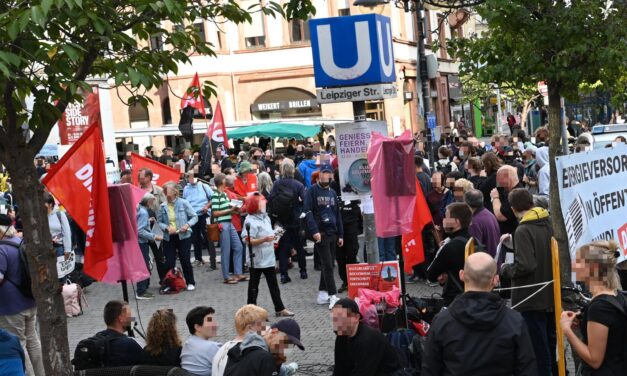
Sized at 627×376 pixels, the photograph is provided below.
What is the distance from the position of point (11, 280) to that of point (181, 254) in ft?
20.1

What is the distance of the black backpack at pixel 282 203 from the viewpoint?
→ 15.2m

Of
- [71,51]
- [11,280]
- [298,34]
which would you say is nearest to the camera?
[71,51]

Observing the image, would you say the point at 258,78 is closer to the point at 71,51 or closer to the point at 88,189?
the point at 88,189

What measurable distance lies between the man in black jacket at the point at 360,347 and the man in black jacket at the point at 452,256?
1376mm

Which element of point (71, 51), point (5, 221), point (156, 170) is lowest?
point (5, 221)

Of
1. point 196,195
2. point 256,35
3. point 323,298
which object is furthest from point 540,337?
point 256,35

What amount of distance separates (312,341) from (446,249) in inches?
130

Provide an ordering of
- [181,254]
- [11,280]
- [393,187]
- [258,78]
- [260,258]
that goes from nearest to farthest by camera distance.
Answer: [393,187], [11,280], [260,258], [181,254], [258,78]

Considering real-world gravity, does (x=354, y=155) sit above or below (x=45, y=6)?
below

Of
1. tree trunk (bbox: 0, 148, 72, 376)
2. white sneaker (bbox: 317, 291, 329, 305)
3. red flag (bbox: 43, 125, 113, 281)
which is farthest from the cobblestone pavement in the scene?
tree trunk (bbox: 0, 148, 72, 376)

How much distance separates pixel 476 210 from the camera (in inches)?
408

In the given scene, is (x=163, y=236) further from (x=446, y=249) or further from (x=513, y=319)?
(x=513, y=319)

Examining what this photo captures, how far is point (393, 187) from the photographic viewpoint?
945 cm

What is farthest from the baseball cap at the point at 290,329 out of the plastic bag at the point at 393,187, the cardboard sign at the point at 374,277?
the cardboard sign at the point at 374,277
